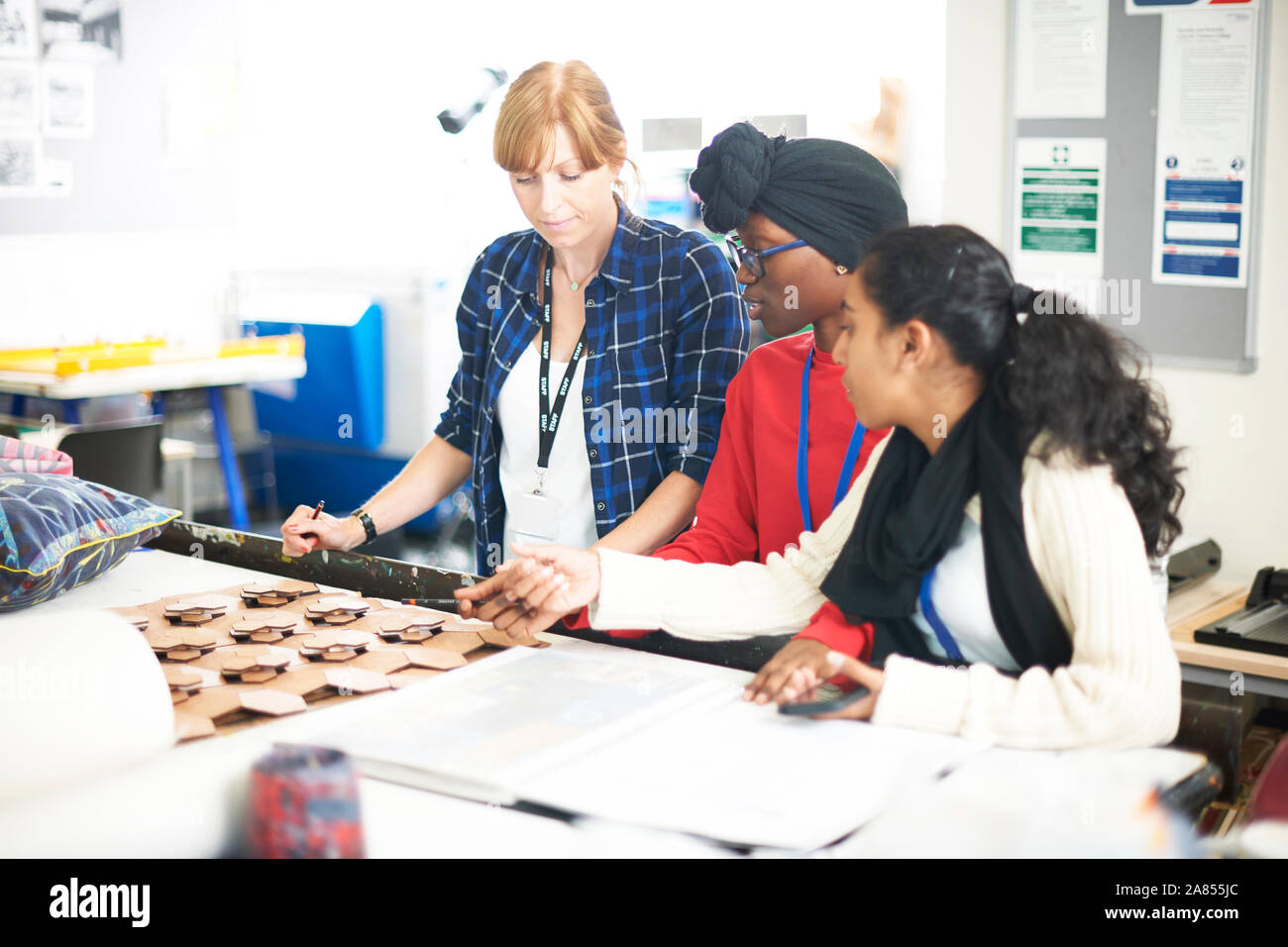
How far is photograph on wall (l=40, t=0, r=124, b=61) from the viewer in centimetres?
568

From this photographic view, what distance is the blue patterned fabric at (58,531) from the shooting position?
5.49 feet

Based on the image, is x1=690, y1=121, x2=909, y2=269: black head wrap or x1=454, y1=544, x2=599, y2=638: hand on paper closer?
x1=454, y1=544, x2=599, y2=638: hand on paper

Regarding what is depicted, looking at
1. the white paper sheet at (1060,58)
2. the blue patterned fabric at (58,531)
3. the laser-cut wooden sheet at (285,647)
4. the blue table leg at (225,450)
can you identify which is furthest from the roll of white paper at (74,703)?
the blue table leg at (225,450)

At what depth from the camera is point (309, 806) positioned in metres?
0.99

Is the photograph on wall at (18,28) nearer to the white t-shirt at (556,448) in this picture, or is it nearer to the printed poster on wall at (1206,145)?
the white t-shirt at (556,448)

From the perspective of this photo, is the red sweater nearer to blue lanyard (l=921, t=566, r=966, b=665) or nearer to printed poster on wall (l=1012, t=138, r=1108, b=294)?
blue lanyard (l=921, t=566, r=966, b=665)

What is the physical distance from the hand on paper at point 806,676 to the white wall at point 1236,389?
1.74 metres

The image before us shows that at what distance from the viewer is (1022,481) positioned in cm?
132

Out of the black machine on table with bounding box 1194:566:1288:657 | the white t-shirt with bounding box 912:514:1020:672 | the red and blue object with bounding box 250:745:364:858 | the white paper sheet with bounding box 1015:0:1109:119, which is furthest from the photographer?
the white paper sheet with bounding box 1015:0:1109:119

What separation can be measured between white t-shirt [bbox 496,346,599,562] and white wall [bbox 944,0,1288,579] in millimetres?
1470

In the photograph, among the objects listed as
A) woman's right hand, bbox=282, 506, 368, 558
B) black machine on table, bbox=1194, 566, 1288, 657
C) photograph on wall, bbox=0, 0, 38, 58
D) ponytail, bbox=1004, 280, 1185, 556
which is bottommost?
black machine on table, bbox=1194, 566, 1288, 657

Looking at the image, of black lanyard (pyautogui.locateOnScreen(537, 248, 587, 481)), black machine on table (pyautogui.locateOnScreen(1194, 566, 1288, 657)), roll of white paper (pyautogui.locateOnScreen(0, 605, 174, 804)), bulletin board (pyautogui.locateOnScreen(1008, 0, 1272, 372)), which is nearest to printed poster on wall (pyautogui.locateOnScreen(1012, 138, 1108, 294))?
bulletin board (pyautogui.locateOnScreen(1008, 0, 1272, 372))

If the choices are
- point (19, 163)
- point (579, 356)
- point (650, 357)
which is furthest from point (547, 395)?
point (19, 163)

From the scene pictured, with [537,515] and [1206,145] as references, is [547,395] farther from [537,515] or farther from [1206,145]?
[1206,145]
